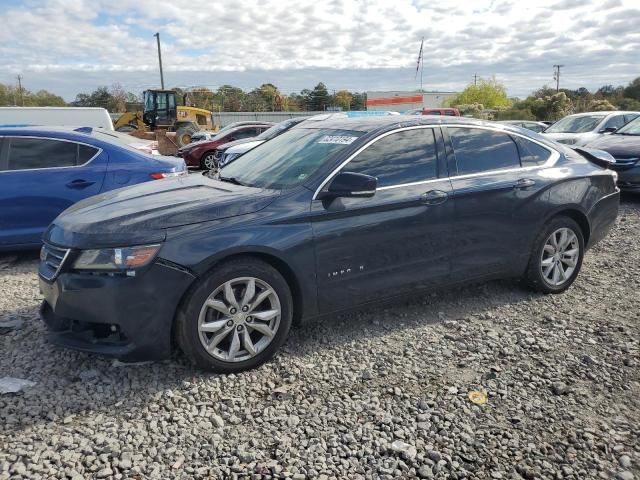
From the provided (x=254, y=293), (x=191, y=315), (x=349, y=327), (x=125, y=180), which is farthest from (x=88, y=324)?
(x=125, y=180)

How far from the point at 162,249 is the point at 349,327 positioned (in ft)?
5.55

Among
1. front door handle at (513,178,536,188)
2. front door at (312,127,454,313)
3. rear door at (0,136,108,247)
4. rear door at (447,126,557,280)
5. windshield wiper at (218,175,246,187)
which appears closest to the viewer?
front door at (312,127,454,313)

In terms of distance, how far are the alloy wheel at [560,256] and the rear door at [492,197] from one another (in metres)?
0.29

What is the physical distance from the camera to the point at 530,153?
4.80 m

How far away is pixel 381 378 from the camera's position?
3.47 metres

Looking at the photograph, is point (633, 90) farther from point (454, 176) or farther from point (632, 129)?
point (454, 176)

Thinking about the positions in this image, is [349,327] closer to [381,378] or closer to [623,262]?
[381,378]

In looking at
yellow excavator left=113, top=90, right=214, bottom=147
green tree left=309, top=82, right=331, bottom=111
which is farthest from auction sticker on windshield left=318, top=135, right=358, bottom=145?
green tree left=309, top=82, right=331, bottom=111

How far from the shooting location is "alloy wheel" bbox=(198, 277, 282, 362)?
3.37 m

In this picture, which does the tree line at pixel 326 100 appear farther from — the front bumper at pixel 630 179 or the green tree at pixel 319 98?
the front bumper at pixel 630 179

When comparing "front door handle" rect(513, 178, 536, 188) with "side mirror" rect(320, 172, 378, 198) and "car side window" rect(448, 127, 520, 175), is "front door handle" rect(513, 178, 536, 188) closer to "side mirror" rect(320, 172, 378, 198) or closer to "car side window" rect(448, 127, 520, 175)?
"car side window" rect(448, 127, 520, 175)

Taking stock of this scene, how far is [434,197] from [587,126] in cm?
1126

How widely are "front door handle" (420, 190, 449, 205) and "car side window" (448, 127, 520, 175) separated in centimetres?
31

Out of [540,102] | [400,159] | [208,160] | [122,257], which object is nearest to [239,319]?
[122,257]
